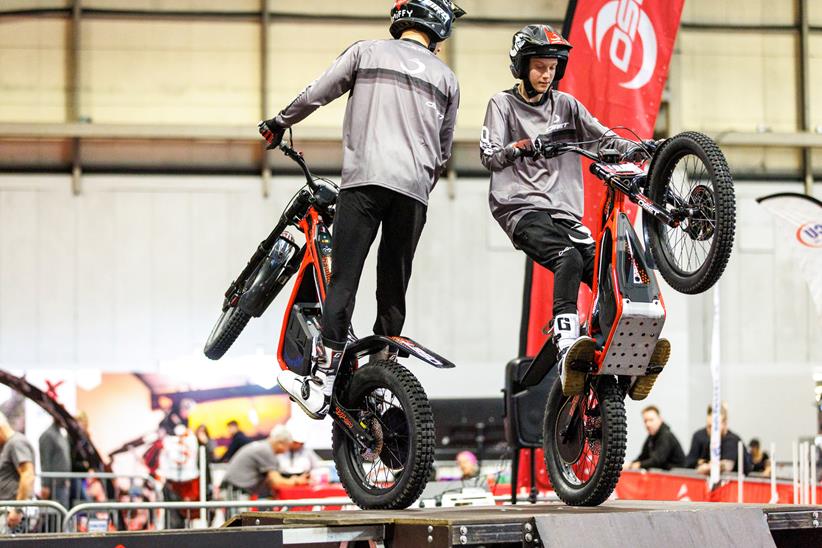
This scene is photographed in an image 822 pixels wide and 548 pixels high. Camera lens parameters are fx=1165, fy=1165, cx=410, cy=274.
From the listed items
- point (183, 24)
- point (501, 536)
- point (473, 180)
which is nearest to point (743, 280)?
point (473, 180)

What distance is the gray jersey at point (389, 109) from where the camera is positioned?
4504mm

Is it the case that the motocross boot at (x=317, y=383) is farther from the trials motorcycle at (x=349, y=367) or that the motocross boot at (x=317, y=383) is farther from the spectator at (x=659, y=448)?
the spectator at (x=659, y=448)

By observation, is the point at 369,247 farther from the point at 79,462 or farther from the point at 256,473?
the point at 79,462

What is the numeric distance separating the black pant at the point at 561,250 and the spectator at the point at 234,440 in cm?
992

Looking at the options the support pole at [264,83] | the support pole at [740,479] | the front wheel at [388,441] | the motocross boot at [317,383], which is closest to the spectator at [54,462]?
the support pole at [264,83]

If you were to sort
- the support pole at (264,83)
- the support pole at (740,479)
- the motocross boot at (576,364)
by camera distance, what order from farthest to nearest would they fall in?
the support pole at (264,83), the support pole at (740,479), the motocross boot at (576,364)

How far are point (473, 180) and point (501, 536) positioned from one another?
14.7 meters

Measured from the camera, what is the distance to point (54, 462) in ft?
39.6

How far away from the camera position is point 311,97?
4648 mm

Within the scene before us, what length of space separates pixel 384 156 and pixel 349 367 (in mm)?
856

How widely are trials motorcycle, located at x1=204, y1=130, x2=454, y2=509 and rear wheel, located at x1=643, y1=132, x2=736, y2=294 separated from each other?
948 millimetres

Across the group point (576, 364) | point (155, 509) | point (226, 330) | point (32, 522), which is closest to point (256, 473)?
point (155, 509)

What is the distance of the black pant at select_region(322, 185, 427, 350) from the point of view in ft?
14.9

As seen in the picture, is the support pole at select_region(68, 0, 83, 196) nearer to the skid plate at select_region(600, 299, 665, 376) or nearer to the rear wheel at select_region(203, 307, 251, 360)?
the rear wheel at select_region(203, 307, 251, 360)
